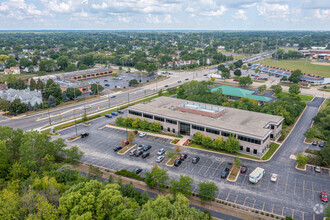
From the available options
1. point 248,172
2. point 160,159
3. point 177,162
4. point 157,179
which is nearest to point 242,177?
point 248,172

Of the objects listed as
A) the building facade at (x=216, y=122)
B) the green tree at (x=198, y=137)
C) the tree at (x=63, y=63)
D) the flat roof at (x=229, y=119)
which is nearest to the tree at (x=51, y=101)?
the building facade at (x=216, y=122)

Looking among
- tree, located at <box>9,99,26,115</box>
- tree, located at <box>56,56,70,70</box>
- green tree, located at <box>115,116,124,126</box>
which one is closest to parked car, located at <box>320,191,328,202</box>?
green tree, located at <box>115,116,124,126</box>

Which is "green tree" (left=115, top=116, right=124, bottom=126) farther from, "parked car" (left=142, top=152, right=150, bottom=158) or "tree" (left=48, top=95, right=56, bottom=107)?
"tree" (left=48, top=95, right=56, bottom=107)

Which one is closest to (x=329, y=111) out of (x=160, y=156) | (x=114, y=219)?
(x=160, y=156)

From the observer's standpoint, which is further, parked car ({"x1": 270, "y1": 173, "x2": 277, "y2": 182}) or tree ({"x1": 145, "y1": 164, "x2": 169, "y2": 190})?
parked car ({"x1": 270, "y1": 173, "x2": 277, "y2": 182})

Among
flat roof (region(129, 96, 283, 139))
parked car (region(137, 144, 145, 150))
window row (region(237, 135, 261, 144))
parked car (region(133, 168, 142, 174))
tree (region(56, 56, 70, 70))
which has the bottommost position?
parked car (region(133, 168, 142, 174))

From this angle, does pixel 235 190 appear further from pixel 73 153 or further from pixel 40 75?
pixel 40 75
